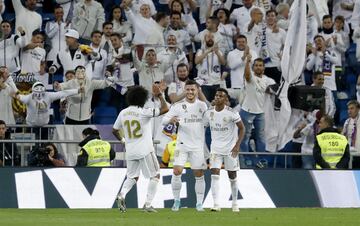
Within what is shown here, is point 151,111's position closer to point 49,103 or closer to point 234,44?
point 49,103

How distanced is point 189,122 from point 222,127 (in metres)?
0.68

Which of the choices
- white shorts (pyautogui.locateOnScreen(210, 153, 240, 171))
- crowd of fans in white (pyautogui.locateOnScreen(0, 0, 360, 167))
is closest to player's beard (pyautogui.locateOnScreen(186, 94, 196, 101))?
white shorts (pyautogui.locateOnScreen(210, 153, 240, 171))

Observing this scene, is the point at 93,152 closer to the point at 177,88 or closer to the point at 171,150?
the point at 171,150

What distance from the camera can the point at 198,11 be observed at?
3136cm

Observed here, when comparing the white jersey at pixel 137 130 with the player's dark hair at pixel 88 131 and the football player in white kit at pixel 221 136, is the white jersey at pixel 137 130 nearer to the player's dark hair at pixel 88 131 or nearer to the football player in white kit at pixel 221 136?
the football player in white kit at pixel 221 136

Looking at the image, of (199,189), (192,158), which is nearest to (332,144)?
(199,189)

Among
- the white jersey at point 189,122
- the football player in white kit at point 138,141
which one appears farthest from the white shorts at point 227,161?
the football player in white kit at point 138,141

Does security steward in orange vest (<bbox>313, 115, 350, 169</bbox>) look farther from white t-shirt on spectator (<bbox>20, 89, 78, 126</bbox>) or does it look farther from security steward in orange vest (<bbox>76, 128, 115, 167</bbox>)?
white t-shirt on spectator (<bbox>20, 89, 78, 126</bbox>)

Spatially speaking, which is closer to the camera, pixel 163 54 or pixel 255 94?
pixel 255 94

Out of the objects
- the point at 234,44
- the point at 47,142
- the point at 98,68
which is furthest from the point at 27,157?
the point at 234,44

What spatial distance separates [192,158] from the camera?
2294 cm

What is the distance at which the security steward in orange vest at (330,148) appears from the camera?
1008 inches

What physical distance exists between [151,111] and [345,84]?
372 inches

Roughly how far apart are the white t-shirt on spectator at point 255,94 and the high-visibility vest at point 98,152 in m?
4.19
